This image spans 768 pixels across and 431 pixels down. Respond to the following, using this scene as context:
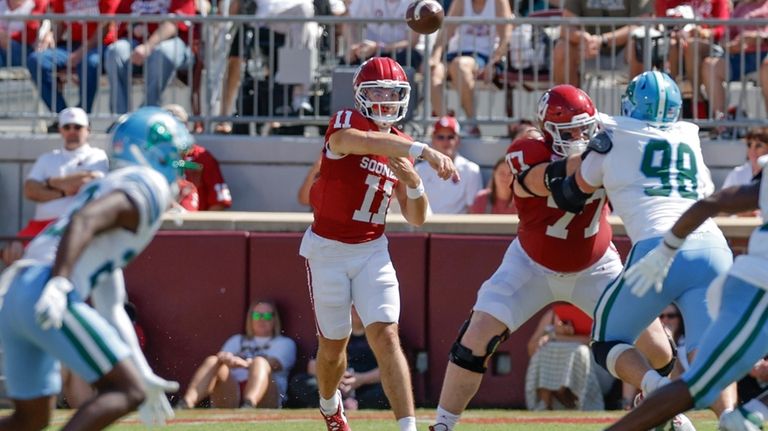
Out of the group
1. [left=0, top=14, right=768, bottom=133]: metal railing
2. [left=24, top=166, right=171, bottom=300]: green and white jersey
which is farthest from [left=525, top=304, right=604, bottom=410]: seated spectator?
[left=24, top=166, right=171, bottom=300]: green and white jersey

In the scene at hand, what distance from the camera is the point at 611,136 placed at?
24.0ft

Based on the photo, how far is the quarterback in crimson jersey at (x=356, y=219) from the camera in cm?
791

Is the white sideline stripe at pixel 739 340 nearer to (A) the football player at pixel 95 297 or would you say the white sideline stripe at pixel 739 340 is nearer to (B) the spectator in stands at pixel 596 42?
(A) the football player at pixel 95 297

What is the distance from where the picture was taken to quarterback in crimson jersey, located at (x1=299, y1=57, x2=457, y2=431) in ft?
26.0

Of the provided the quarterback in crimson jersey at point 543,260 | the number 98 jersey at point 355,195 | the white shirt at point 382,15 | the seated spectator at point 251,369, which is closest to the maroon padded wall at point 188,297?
the seated spectator at point 251,369

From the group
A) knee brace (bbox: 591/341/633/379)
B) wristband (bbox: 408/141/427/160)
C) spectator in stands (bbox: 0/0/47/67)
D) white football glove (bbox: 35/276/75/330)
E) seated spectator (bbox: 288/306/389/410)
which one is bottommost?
seated spectator (bbox: 288/306/389/410)

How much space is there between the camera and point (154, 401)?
5891mm

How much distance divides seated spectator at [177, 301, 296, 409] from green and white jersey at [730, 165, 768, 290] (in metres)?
4.99

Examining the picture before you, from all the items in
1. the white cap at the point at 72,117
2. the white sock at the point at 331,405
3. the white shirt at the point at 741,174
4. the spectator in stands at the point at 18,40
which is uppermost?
the spectator in stands at the point at 18,40

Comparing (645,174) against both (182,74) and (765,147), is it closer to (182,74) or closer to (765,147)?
(765,147)

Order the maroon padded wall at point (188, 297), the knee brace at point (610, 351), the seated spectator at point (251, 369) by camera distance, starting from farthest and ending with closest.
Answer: the maroon padded wall at point (188, 297), the seated spectator at point (251, 369), the knee brace at point (610, 351)

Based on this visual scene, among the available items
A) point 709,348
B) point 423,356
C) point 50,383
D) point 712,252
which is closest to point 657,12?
point 423,356

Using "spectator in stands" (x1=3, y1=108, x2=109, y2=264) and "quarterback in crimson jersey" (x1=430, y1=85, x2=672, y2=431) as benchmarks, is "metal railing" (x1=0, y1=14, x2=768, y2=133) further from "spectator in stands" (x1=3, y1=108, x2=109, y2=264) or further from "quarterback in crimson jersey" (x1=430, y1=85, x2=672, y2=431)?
"quarterback in crimson jersey" (x1=430, y1=85, x2=672, y2=431)

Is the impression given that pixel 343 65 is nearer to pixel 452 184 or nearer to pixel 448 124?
pixel 448 124
